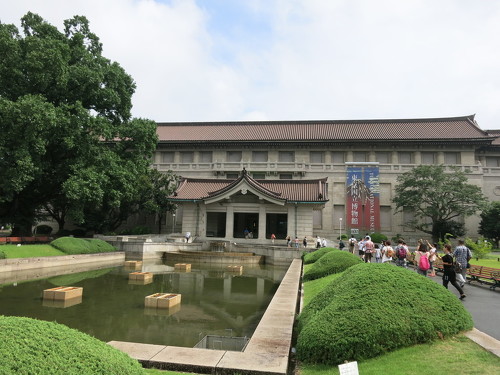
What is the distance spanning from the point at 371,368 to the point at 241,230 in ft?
120

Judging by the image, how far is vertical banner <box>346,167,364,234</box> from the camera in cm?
4134

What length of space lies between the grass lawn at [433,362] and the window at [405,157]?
140ft

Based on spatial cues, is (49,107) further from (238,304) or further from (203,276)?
(238,304)

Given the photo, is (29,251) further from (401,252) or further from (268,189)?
(268,189)

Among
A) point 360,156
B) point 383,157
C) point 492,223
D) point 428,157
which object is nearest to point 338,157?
point 360,156

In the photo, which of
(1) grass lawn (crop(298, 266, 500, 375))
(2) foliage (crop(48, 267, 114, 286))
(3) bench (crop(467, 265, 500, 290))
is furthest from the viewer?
(2) foliage (crop(48, 267, 114, 286))

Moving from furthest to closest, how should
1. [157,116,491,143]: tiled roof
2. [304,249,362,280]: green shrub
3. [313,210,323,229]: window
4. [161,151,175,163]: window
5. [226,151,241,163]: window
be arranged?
1. [161,151,175,163]: window
2. [226,151,241,163]: window
3. [157,116,491,143]: tiled roof
4. [313,210,323,229]: window
5. [304,249,362,280]: green shrub

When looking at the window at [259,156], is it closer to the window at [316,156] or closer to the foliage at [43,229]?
the window at [316,156]

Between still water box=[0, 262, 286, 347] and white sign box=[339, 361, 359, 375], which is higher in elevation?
white sign box=[339, 361, 359, 375]

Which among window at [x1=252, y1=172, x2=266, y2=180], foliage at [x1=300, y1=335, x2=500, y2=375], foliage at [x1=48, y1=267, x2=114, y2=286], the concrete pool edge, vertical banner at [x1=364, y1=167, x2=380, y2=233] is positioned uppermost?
window at [x1=252, y1=172, x2=266, y2=180]

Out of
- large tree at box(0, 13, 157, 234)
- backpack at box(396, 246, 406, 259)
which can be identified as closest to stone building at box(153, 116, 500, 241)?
large tree at box(0, 13, 157, 234)

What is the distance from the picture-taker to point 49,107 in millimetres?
20906

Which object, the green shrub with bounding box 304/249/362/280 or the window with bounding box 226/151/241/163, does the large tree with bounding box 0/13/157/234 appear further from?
the window with bounding box 226/151/241/163

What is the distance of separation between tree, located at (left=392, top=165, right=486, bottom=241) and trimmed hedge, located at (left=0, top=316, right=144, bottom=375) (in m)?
38.9
